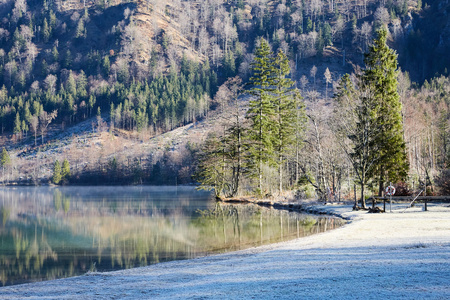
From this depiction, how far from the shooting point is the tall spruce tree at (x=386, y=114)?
28922 millimetres

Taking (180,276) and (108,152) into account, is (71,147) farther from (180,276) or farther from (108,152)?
(180,276)

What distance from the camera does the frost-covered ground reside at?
6.93m

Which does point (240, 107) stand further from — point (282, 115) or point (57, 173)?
point (57, 173)

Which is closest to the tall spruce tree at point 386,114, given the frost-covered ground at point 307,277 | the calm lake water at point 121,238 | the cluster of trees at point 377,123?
the cluster of trees at point 377,123

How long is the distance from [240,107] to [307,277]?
7142 cm

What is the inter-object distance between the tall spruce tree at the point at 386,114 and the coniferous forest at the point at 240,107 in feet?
0.32

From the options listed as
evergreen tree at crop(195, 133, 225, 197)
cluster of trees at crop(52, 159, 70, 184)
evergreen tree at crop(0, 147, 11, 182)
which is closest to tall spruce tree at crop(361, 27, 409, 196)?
evergreen tree at crop(195, 133, 225, 197)

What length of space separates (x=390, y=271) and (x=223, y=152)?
38001 millimetres

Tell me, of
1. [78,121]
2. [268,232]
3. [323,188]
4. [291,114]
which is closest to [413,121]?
[291,114]

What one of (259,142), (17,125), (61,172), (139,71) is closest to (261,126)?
(259,142)

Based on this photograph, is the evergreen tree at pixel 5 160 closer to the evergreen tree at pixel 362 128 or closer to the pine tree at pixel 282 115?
the pine tree at pixel 282 115

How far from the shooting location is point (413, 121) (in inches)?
1935

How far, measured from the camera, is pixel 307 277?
8.10 metres

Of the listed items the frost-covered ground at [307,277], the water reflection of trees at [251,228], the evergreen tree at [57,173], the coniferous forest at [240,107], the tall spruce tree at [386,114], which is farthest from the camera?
the evergreen tree at [57,173]
